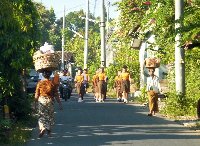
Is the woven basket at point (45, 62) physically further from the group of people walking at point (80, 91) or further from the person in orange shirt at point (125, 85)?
the person in orange shirt at point (125, 85)

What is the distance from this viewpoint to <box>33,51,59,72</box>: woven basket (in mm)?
17641

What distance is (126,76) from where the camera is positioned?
33.9 m

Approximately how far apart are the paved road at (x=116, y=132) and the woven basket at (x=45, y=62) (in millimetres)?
1643

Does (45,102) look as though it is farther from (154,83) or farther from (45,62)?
(154,83)

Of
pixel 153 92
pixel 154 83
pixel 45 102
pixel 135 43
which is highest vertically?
pixel 135 43

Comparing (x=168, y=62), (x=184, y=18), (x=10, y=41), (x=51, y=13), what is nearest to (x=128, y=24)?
(x=168, y=62)

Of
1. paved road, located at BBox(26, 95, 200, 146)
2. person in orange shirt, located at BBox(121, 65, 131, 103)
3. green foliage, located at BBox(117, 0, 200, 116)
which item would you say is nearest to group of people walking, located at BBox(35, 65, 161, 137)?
person in orange shirt, located at BBox(121, 65, 131, 103)

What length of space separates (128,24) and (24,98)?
2282 centimetres

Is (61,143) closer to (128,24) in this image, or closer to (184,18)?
(184,18)

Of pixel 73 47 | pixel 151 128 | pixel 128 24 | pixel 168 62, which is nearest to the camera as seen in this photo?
pixel 151 128

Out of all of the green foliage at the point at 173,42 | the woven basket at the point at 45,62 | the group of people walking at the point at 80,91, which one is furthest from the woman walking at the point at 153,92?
the woven basket at the point at 45,62

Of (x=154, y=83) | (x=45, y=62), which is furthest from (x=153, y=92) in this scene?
(x=45, y=62)

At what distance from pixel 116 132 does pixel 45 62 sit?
8.20 ft

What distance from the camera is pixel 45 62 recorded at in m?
17.7
